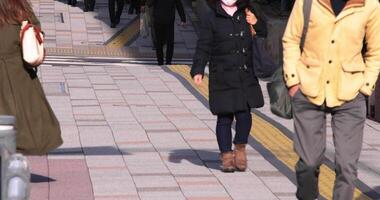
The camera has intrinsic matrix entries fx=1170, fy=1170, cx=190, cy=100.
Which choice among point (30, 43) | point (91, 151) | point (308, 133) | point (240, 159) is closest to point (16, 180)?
point (308, 133)

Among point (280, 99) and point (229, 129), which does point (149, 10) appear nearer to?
point (229, 129)

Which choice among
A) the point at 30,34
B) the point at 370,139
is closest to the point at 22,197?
the point at 30,34

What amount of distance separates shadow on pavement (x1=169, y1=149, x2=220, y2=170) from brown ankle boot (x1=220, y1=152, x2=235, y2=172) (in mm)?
247

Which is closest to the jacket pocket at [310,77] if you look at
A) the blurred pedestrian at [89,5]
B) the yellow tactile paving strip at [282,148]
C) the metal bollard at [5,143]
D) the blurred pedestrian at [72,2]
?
the yellow tactile paving strip at [282,148]

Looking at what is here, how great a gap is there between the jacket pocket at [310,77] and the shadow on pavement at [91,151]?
3.65 metres

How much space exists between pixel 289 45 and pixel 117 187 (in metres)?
2.34

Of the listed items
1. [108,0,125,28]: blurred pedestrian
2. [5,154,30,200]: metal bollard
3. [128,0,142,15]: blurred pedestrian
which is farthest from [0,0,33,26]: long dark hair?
[128,0,142,15]: blurred pedestrian

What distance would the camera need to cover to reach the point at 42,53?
322 inches

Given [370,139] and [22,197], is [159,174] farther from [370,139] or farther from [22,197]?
[22,197]

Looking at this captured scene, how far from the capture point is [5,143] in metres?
4.87

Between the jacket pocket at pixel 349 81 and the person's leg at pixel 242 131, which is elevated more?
the jacket pocket at pixel 349 81

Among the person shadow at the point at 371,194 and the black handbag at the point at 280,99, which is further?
the person shadow at the point at 371,194

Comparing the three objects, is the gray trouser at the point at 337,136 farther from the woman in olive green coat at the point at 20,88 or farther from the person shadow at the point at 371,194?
the woman in olive green coat at the point at 20,88

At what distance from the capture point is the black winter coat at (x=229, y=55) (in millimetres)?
9062
